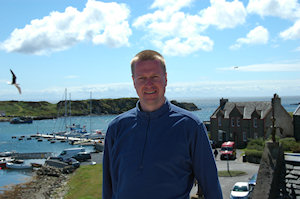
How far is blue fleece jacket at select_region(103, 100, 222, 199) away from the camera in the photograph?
2.28m

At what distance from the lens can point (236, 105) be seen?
4291cm

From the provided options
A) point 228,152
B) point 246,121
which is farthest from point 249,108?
point 228,152

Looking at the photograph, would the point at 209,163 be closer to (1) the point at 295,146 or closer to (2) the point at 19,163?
(1) the point at 295,146

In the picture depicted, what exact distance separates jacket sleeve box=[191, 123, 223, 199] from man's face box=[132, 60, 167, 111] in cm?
42

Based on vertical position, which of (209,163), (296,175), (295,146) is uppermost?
(209,163)

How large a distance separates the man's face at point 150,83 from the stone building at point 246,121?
38818mm

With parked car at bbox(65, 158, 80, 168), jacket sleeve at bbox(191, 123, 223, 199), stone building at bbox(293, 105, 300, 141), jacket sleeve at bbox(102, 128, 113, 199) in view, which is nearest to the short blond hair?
jacket sleeve at bbox(191, 123, 223, 199)

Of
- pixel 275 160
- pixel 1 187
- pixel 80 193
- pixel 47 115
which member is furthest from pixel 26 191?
pixel 47 115

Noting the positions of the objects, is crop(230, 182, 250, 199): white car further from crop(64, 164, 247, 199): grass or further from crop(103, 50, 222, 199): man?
crop(103, 50, 222, 199): man

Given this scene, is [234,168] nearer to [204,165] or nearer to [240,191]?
[240,191]

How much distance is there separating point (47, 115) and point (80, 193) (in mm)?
157046

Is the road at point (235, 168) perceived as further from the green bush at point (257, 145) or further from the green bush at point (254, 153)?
the green bush at point (257, 145)

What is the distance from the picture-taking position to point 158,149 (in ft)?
7.57

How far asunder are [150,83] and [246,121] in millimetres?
40498
